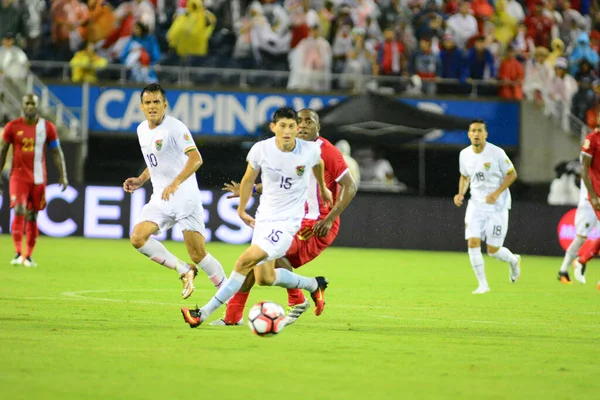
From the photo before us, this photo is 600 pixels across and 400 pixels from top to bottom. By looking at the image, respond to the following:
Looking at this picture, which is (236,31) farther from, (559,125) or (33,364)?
(33,364)

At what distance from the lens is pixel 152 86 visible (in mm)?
11289

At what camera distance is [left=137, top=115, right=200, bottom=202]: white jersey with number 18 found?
11.6 metres

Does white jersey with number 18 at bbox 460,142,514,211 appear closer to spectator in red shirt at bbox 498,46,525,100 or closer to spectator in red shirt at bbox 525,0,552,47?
spectator in red shirt at bbox 498,46,525,100

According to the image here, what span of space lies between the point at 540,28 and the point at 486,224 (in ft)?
46.6

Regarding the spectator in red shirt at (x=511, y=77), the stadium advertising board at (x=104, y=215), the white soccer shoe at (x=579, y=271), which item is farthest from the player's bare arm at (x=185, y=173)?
the spectator in red shirt at (x=511, y=77)

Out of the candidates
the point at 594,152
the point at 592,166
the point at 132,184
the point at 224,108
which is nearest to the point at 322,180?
the point at 132,184

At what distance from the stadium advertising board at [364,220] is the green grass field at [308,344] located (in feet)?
26.1

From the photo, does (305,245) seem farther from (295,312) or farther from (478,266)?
(478,266)

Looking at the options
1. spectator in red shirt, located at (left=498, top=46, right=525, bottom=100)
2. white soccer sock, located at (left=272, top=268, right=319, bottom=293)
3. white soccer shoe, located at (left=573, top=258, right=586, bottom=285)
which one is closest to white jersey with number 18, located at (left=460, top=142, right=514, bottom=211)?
white soccer shoe, located at (left=573, top=258, right=586, bottom=285)

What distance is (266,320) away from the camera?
9.50 meters

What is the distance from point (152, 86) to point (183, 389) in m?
4.87

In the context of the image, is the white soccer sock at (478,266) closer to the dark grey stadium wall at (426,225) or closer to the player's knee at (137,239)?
the player's knee at (137,239)

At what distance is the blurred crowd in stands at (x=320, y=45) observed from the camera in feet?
85.9

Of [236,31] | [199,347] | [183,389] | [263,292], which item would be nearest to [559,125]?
[236,31]
